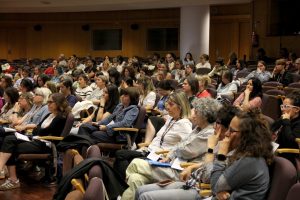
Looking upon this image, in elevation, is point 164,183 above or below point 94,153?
below

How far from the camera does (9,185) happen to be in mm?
5516

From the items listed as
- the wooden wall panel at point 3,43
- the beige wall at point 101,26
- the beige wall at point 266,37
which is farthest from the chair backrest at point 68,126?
the wooden wall panel at point 3,43

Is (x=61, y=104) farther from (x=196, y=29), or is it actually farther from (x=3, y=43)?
(x=3, y=43)

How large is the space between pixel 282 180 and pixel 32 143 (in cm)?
352

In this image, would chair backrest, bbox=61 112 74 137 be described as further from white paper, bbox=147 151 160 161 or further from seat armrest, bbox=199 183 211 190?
seat armrest, bbox=199 183 211 190

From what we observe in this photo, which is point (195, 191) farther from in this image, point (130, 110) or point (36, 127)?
point (36, 127)

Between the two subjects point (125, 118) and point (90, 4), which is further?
point (90, 4)

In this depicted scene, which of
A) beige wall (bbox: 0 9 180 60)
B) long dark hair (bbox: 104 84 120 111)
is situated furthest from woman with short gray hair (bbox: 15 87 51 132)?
beige wall (bbox: 0 9 180 60)

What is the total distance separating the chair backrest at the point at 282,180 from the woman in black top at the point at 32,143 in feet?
10.5

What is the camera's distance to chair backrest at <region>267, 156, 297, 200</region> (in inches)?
111

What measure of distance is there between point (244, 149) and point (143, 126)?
3419mm

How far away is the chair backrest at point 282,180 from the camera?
282 cm

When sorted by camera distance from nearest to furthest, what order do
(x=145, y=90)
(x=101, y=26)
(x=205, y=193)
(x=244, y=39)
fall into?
(x=205, y=193) < (x=145, y=90) < (x=244, y=39) < (x=101, y=26)

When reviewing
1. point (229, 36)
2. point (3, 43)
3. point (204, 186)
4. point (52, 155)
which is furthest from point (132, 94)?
point (3, 43)
